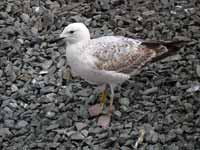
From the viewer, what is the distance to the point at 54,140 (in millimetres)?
5449

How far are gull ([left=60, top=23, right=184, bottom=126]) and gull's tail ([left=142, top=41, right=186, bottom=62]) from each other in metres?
0.08

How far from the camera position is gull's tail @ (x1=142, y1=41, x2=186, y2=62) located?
593cm

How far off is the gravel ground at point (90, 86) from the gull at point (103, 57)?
0.31 metres

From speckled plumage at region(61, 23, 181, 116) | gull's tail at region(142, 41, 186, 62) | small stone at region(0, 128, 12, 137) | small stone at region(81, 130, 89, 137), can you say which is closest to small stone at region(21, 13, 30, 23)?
speckled plumage at region(61, 23, 181, 116)

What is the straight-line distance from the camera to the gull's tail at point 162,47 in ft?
19.4

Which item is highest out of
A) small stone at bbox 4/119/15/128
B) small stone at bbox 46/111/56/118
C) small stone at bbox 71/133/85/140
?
small stone at bbox 46/111/56/118

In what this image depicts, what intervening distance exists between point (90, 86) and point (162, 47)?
92 centimetres

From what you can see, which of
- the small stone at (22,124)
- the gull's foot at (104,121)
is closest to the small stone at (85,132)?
the gull's foot at (104,121)

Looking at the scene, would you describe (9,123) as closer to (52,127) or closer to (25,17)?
(52,127)

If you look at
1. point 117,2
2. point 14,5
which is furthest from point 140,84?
point 14,5

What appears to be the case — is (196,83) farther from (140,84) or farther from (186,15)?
(186,15)

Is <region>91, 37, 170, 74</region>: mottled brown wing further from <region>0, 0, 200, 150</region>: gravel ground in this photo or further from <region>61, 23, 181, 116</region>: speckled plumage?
<region>0, 0, 200, 150</region>: gravel ground

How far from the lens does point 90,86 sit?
20.1 ft

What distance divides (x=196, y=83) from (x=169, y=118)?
0.61 m
